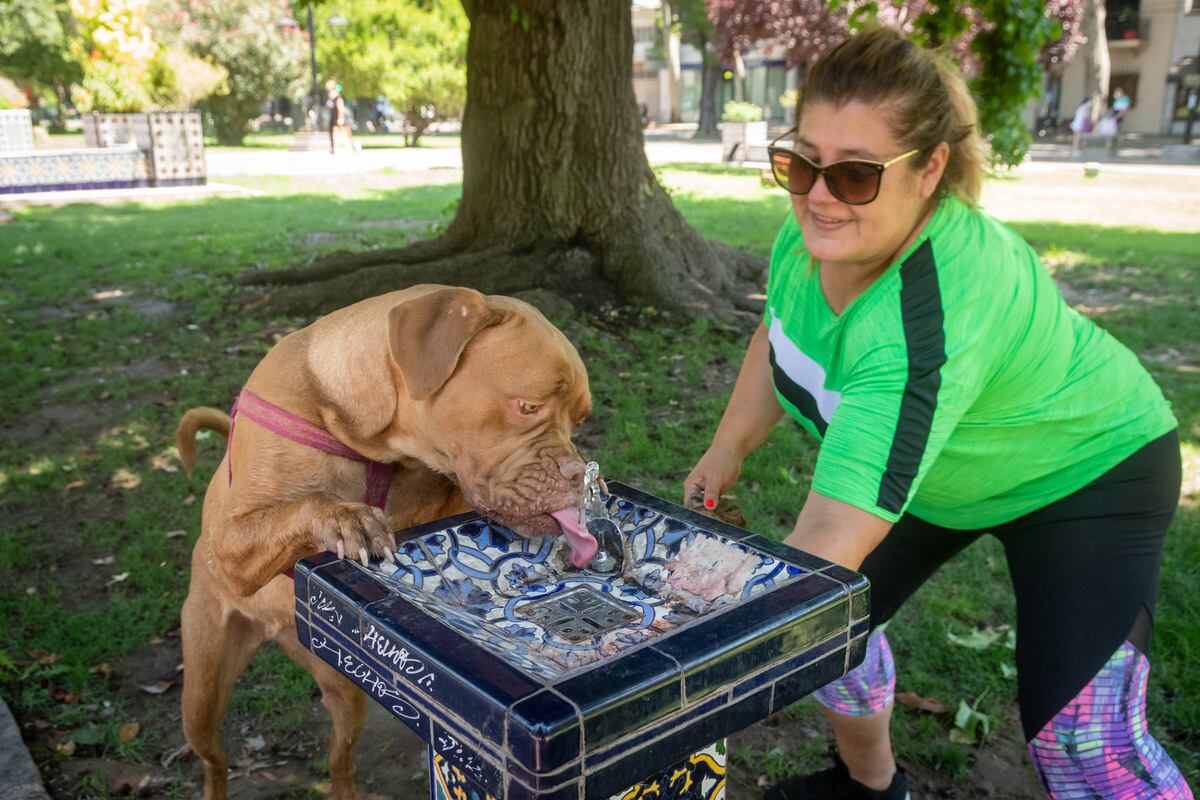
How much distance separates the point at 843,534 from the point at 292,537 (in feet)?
4.36

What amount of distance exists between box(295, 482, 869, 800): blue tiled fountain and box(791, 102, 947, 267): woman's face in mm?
795

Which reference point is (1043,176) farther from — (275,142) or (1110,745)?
(275,142)

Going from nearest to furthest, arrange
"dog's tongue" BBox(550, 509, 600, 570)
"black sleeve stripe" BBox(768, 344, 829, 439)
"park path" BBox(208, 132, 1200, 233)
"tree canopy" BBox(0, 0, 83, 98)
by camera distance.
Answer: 1. "dog's tongue" BBox(550, 509, 600, 570)
2. "black sleeve stripe" BBox(768, 344, 829, 439)
3. "park path" BBox(208, 132, 1200, 233)
4. "tree canopy" BBox(0, 0, 83, 98)

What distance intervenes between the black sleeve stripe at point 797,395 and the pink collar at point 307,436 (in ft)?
3.90

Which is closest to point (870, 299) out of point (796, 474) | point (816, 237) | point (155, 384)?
point (816, 237)

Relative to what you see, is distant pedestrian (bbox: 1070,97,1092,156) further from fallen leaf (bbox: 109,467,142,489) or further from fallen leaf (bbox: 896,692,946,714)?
fallen leaf (bbox: 109,467,142,489)

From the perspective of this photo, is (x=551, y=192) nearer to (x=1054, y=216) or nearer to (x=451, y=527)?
(x=451, y=527)

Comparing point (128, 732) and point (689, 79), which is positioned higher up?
point (689, 79)

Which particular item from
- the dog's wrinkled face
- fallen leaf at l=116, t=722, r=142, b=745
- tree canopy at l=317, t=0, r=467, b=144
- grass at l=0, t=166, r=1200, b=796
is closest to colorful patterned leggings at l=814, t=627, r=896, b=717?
grass at l=0, t=166, r=1200, b=796

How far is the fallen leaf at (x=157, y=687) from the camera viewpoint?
13.7 feet

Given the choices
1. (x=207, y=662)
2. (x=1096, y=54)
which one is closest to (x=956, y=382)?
(x=207, y=662)

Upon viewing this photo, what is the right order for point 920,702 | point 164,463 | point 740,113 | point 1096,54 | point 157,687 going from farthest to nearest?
point 1096,54, point 740,113, point 164,463, point 157,687, point 920,702

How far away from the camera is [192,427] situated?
358cm

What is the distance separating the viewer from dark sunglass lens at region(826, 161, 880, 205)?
244 centimetres
